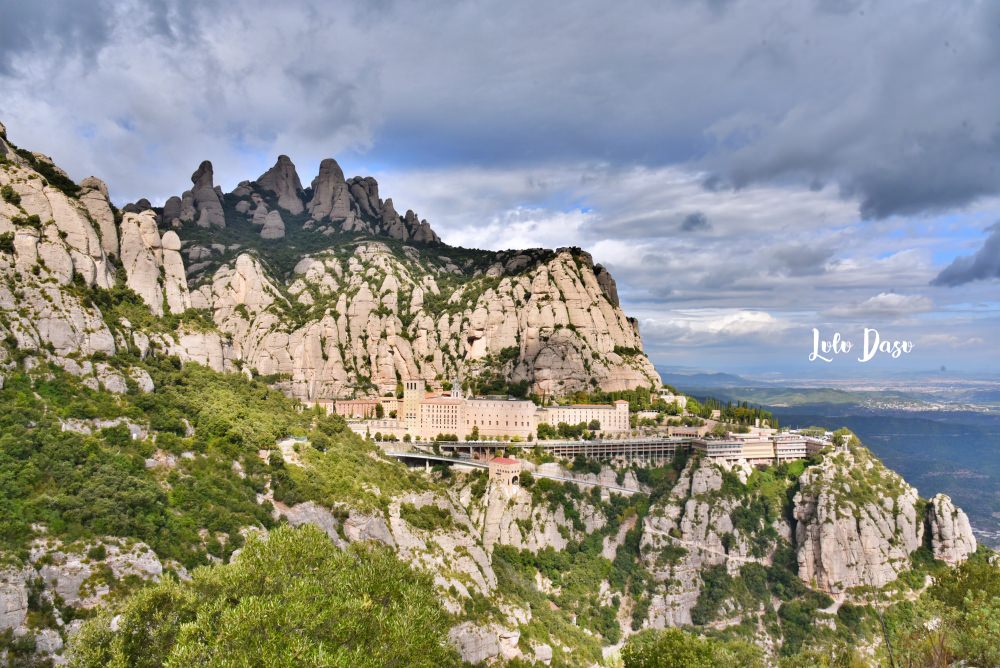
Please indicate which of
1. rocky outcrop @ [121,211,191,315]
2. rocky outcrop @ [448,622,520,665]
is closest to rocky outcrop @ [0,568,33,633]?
rocky outcrop @ [448,622,520,665]

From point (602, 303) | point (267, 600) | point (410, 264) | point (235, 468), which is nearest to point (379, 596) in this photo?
point (267, 600)

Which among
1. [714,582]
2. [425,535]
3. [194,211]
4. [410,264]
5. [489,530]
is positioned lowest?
[714,582]

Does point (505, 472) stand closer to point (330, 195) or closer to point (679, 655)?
point (679, 655)

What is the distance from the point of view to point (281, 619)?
66.4 feet

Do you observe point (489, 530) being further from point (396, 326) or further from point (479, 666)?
point (396, 326)

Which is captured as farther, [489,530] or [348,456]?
[489,530]

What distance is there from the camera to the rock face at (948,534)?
83.6m

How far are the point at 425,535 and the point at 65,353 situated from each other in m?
32.3

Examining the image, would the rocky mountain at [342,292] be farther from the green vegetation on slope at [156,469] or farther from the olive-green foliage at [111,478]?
the olive-green foliage at [111,478]

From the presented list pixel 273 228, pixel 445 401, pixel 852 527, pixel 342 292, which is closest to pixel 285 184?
pixel 273 228

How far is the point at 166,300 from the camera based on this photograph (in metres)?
71.5

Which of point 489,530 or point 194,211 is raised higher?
point 194,211

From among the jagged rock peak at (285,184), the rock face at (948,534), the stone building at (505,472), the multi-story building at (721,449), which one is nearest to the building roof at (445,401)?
the stone building at (505,472)

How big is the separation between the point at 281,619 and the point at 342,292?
12080 centimetres
